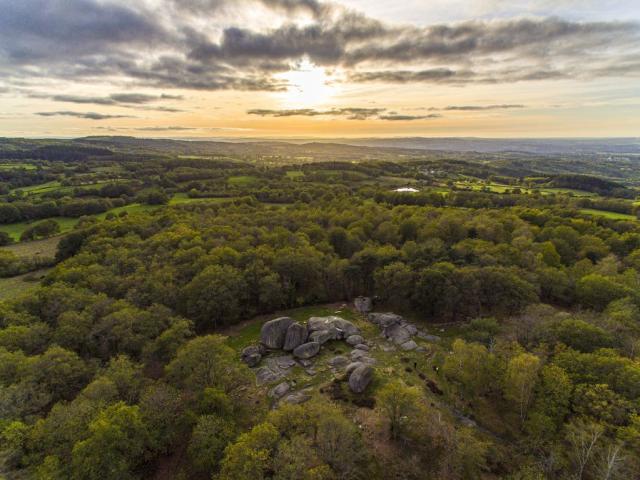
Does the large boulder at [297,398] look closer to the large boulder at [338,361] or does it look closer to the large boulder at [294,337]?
the large boulder at [338,361]

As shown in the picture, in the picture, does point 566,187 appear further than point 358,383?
Yes

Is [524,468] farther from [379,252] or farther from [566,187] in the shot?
[566,187]

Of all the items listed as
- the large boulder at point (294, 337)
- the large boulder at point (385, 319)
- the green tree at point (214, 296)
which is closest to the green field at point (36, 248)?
the green tree at point (214, 296)

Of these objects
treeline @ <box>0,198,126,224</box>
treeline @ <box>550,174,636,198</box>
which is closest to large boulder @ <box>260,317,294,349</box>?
treeline @ <box>0,198,126,224</box>

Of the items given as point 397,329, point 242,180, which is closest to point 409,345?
point 397,329

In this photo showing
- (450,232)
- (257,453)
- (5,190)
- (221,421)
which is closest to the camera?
(257,453)

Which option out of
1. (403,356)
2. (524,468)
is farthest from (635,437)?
(403,356)

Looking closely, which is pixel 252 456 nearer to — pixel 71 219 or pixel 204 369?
pixel 204 369
